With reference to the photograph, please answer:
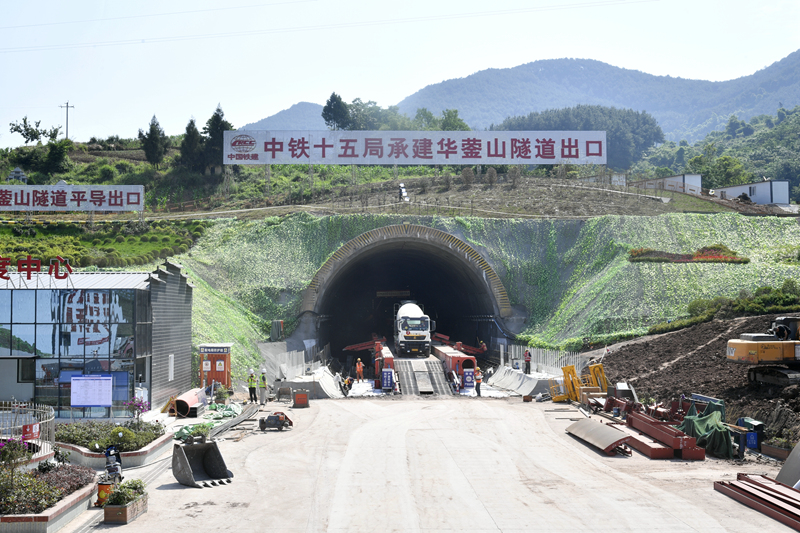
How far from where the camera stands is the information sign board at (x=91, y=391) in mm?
22484

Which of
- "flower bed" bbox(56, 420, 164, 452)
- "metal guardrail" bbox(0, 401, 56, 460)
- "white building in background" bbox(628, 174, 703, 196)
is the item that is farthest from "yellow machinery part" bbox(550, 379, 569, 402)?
"white building in background" bbox(628, 174, 703, 196)

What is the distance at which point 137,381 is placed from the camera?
2405 cm

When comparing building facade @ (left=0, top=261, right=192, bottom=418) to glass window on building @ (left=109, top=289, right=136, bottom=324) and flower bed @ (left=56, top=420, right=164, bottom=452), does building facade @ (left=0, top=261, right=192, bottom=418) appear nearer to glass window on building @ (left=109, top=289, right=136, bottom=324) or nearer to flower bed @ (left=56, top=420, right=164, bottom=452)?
glass window on building @ (left=109, top=289, right=136, bottom=324)

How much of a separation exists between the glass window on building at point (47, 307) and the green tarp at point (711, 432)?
22.4 metres

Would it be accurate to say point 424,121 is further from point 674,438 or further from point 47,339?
point 674,438

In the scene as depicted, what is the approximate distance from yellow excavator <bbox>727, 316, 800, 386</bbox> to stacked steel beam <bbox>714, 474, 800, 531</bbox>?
7681mm

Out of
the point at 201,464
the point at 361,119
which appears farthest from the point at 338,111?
the point at 201,464

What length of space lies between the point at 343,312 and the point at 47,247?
28264mm

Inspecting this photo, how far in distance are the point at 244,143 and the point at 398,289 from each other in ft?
75.4

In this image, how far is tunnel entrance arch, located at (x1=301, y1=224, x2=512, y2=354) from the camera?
45.1 meters

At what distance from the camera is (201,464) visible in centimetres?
1661

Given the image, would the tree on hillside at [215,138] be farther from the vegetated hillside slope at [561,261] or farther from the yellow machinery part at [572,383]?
the yellow machinery part at [572,383]

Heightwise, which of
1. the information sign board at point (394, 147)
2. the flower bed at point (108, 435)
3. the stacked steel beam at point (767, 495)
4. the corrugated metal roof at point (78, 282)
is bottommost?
the stacked steel beam at point (767, 495)

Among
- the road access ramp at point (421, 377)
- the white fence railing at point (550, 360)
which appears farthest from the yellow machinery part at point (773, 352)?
the road access ramp at point (421, 377)
